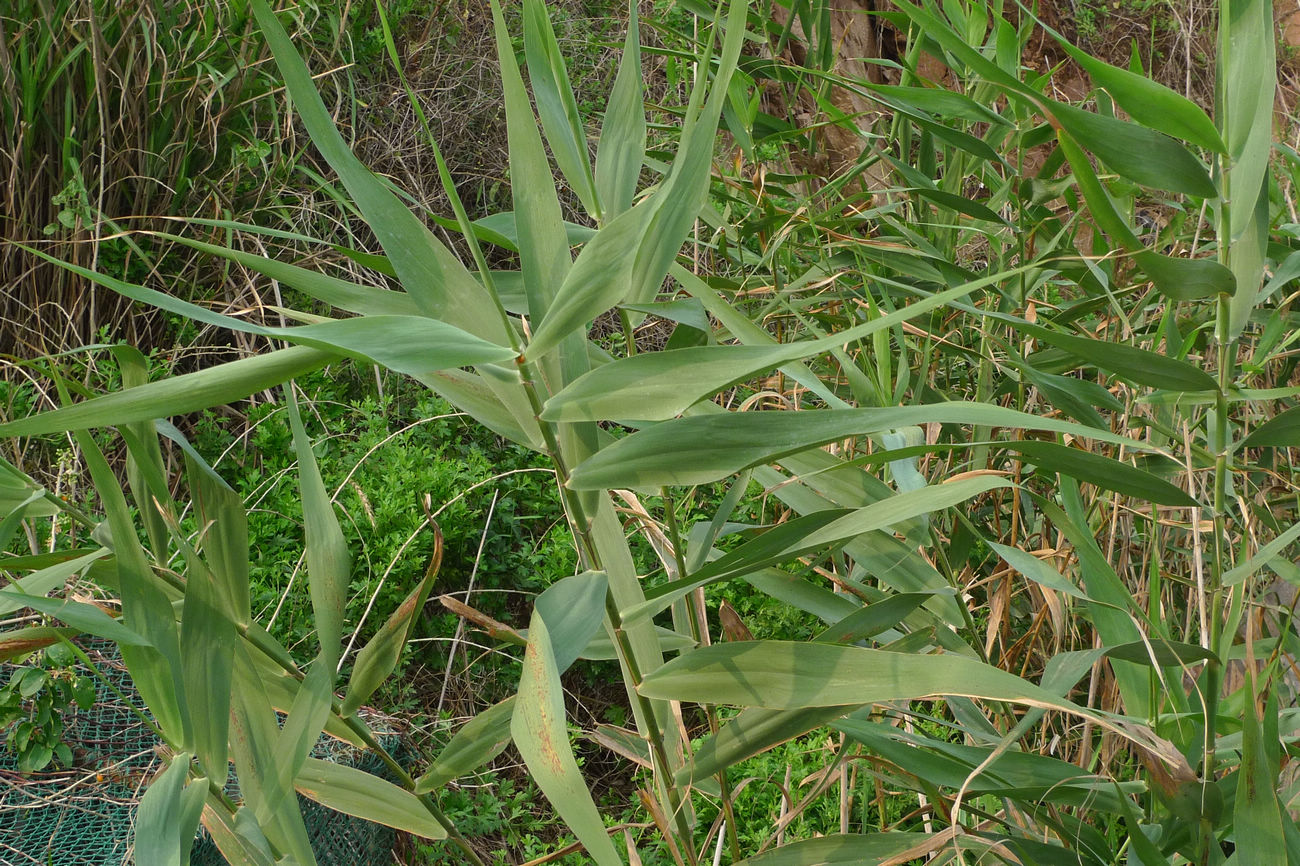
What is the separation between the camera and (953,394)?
1.05 metres

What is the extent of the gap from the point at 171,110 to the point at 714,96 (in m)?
1.73

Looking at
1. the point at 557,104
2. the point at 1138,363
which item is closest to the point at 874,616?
the point at 1138,363

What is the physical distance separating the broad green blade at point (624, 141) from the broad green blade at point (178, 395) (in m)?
0.17

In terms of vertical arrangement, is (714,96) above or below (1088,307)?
above

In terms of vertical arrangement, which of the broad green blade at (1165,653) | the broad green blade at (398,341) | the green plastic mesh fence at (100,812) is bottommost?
the green plastic mesh fence at (100,812)

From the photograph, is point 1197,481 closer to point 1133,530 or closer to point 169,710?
point 1133,530

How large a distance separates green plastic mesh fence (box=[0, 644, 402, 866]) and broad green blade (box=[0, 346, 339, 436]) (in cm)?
91

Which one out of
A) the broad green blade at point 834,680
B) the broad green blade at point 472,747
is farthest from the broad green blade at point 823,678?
the broad green blade at point 472,747

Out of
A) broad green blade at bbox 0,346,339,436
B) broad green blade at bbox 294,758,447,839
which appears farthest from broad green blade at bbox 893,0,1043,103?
broad green blade at bbox 294,758,447,839

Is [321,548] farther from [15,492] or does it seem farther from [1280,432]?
[1280,432]

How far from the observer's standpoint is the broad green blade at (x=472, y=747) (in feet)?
1.61

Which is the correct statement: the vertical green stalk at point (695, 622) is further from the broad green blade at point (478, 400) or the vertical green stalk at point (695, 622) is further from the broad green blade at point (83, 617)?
the broad green blade at point (83, 617)

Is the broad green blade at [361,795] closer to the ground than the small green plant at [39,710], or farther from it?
farther from it

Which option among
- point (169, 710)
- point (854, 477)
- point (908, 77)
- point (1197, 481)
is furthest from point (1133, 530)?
point (169, 710)
